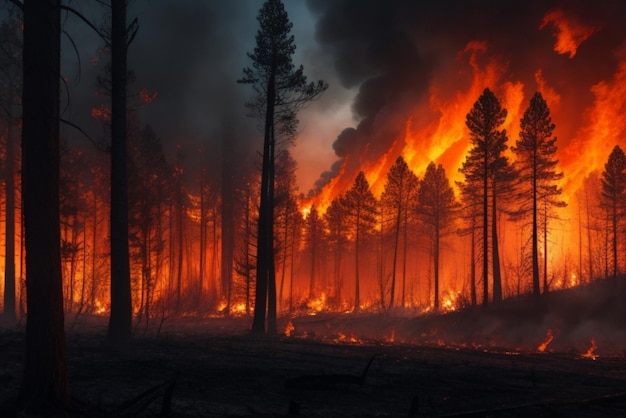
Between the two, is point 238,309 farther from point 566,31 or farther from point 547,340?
point 566,31

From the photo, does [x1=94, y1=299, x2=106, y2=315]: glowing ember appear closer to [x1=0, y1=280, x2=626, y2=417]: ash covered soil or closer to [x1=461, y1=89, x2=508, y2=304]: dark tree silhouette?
[x1=0, y1=280, x2=626, y2=417]: ash covered soil

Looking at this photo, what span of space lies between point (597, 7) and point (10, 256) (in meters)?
60.5

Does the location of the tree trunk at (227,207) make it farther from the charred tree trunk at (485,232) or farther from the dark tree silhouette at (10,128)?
the charred tree trunk at (485,232)

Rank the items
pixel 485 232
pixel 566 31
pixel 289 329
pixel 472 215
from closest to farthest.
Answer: pixel 289 329, pixel 485 232, pixel 472 215, pixel 566 31

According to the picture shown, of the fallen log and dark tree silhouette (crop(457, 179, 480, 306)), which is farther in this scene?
dark tree silhouette (crop(457, 179, 480, 306))

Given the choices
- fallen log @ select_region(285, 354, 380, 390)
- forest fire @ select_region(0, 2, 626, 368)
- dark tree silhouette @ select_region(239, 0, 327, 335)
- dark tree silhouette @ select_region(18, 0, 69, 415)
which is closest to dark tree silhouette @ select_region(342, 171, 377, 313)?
forest fire @ select_region(0, 2, 626, 368)

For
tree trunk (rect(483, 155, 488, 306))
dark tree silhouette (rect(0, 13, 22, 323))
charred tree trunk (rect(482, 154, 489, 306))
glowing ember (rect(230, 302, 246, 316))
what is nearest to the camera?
dark tree silhouette (rect(0, 13, 22, 323))

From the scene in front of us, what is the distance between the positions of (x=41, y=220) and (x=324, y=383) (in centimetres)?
526

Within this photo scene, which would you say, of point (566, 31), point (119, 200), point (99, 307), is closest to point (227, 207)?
point (99, 307)

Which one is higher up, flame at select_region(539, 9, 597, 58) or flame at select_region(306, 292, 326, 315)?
flame at select_region(539, 9, 597, 58)

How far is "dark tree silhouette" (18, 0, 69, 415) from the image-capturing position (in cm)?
614

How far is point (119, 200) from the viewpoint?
531 inches

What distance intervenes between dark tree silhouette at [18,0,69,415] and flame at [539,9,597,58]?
60.3 m

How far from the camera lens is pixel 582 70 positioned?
54156 mm
